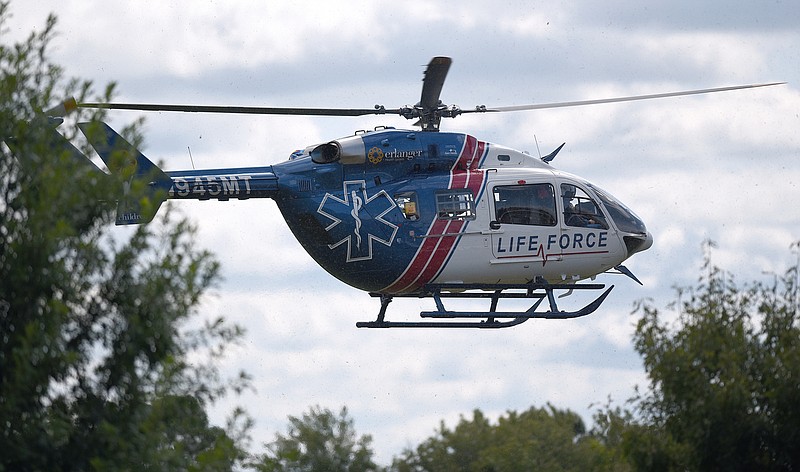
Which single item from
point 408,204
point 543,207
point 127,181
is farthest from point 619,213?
point 127,181

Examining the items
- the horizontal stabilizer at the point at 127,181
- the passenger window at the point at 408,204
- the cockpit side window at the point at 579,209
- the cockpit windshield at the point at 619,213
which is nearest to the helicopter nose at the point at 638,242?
the cockpit windshield at the point at 619,213

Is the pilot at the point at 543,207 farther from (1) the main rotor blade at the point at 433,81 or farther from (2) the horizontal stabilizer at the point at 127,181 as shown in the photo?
(2) the horizontal stabilizer at the point at 127,181

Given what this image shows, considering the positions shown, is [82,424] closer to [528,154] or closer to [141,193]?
[141,193]

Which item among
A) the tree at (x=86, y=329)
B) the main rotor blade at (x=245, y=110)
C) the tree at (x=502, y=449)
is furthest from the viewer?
the tree at (x=502, y=449)

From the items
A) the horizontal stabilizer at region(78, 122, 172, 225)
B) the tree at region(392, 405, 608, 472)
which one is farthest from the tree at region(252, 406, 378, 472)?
the horizontal stabilizer at region(78, 122, 172, 225)

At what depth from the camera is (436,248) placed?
26.8 meters

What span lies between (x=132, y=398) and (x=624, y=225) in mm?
13278

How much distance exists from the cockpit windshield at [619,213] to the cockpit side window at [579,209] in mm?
257

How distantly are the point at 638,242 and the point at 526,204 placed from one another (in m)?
2.65

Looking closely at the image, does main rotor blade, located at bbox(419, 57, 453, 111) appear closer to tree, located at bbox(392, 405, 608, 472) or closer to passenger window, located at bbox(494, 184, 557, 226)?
passenger window, located at bbox(494, 184, 557, 226)

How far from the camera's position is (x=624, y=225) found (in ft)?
93.0

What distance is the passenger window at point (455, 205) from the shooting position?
26.8 m

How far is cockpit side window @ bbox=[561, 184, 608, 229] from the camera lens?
27641 mm

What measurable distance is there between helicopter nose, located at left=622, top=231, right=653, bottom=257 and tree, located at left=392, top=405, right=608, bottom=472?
12.4 meters
